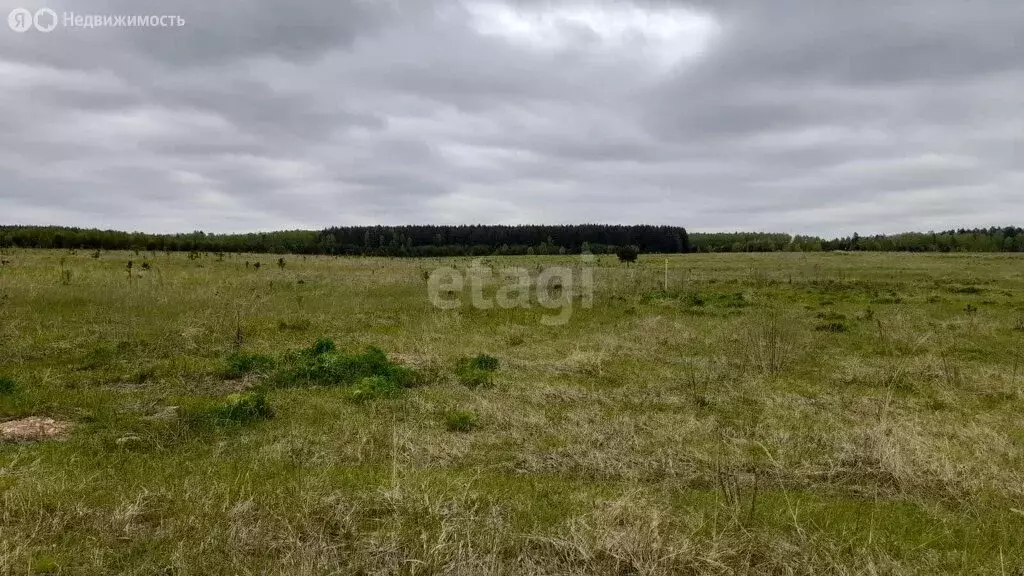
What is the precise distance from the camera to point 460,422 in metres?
7.18

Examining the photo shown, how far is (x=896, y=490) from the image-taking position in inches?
211

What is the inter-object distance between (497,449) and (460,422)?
3.15 ft

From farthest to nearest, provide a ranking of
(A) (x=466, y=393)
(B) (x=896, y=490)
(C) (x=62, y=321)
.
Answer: (C) (x=62, y=321) < (A) (x=466, y=393) < (B) (x=896, y=490)

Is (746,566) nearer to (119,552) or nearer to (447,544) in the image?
(447,544)

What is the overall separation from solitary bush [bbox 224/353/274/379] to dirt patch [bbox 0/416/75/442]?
115 inches


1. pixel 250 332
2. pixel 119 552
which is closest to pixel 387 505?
pixel 119 552

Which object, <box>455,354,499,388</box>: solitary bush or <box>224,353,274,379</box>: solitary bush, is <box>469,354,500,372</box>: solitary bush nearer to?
<box>455,354,499,388</box>: solitary bush

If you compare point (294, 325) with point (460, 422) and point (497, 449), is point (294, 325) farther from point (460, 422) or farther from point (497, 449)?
point (497, 449)

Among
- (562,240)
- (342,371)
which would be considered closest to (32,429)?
(342,371)

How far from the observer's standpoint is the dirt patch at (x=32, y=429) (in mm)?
6184

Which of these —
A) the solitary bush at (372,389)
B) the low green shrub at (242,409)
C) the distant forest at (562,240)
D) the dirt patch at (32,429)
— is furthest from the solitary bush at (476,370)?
the distant forest at (562,240)

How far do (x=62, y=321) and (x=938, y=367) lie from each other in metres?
18.4

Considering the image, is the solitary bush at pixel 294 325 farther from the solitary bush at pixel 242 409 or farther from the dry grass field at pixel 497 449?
the solitary bush at pixel 242 409

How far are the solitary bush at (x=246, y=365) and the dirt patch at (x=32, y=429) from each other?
115 inches
